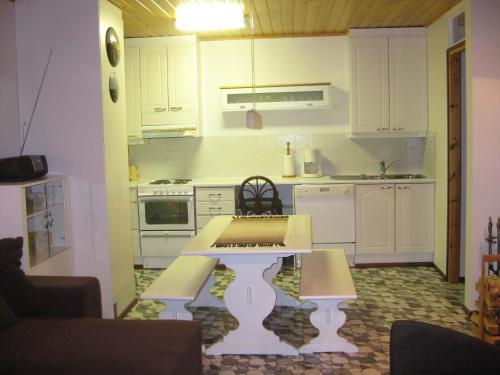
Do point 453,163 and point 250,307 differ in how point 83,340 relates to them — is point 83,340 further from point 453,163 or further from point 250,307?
point 453,163

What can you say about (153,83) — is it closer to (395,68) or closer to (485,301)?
(395,68)

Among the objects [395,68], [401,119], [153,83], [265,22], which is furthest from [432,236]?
[153,83]

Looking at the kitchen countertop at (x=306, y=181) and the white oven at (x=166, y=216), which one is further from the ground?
the kitchen countertop at (x=306, y=181)

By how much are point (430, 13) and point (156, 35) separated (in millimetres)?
2812

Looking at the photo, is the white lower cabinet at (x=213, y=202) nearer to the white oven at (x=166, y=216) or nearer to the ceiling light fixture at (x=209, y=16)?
the white oven at (x=166, y=216)

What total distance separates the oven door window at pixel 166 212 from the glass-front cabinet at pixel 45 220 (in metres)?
1.64

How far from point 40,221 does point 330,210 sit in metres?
2.90

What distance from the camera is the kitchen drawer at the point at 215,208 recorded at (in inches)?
225

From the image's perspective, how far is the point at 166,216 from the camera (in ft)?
18.8

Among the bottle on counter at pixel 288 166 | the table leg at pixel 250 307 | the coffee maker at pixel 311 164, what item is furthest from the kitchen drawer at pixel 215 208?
the table leg at pixel 250 307

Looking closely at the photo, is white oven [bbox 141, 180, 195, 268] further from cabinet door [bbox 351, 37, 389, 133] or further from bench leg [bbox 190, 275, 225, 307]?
cabinet door [bbox 351, 37, 389, 133]

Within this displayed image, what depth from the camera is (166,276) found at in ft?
12.8

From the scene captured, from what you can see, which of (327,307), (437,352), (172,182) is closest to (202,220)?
(172,182)

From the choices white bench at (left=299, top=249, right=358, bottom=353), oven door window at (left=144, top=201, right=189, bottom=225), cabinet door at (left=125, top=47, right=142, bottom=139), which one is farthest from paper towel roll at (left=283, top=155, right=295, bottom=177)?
white bench at (left=299, top=249, right=358, bottom=353)
